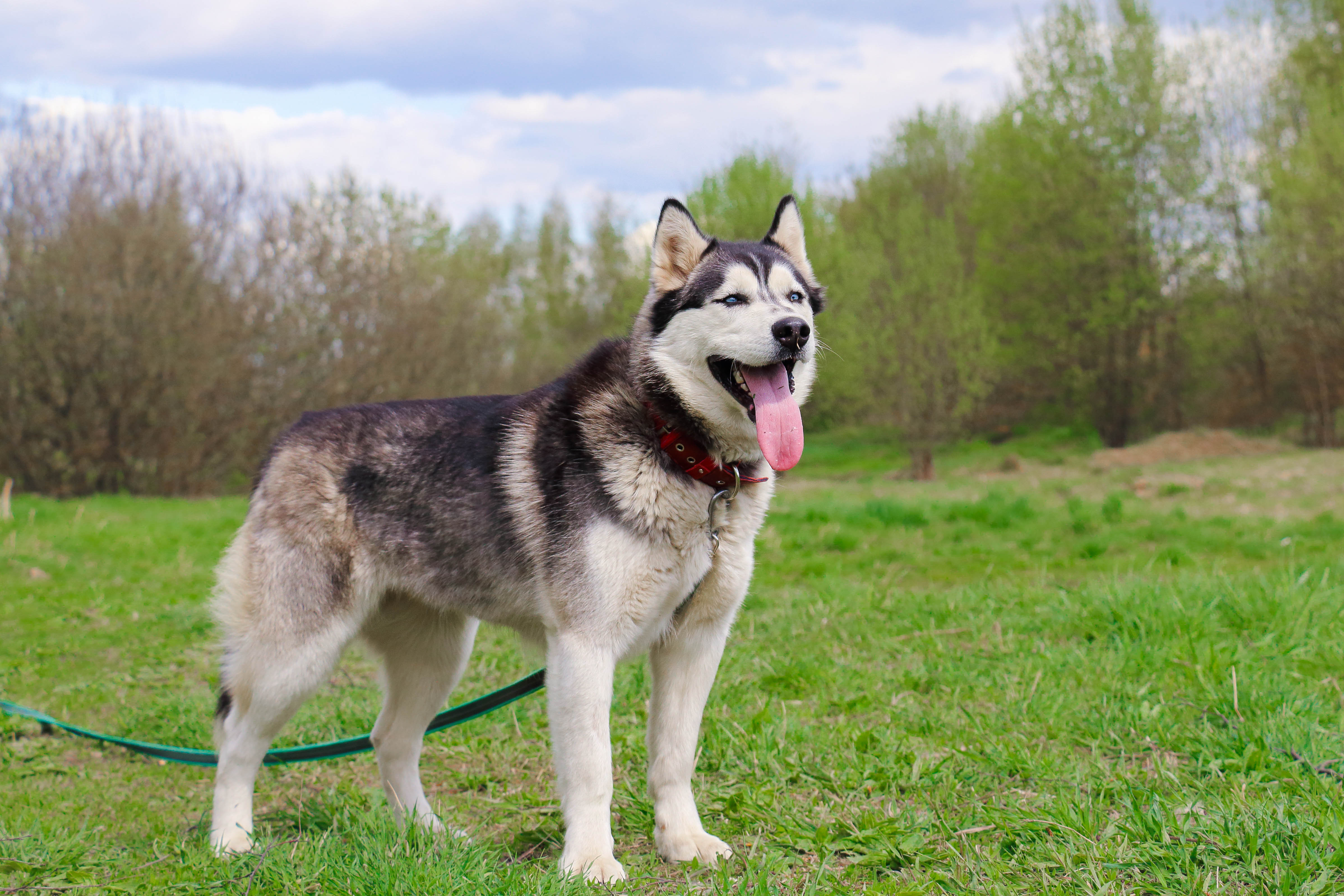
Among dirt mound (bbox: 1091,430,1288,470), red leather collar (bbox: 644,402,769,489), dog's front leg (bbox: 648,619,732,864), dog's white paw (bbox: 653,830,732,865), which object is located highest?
red leather collar (bbox: 644,402,769,489)

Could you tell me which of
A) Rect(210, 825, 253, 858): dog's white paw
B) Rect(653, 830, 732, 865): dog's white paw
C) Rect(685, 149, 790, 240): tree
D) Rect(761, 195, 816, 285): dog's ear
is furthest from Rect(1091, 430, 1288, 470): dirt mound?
Rect(210, 825, 253, 858): dog's white paw

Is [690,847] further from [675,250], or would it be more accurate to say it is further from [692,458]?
[675,250]

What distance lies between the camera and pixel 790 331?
2.92m

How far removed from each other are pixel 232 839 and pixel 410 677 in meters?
0.77

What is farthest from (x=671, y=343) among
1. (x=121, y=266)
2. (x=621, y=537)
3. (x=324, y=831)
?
(x=121, y=266)

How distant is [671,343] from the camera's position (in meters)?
3.17

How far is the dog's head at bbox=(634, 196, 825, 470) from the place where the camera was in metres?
2.96

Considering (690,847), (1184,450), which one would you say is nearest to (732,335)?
(690,847)

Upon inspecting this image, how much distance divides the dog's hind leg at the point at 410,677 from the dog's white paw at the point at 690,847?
99 centimetres

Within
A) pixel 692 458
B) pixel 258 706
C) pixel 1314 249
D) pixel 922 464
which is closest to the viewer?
pixel 692 458

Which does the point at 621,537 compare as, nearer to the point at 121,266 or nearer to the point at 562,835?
the point at 562,835

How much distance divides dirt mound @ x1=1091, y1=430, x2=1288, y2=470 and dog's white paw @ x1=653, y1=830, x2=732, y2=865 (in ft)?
57.5

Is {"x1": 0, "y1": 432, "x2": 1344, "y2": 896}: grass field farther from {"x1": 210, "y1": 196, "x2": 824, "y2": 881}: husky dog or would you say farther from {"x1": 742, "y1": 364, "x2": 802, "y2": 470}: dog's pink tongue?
{"x1": 742, "y1": 364, "x2": 802, "y2": 470}: dog's pink tongue

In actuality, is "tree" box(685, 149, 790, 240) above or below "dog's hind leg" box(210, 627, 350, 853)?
above
